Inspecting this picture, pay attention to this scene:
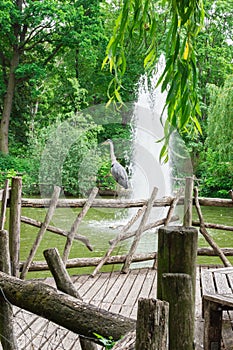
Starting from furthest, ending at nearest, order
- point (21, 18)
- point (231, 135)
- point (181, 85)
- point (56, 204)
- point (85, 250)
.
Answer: point (21, 18) → point (231, 135) → point (85, 250) → point (56, 204) → point (181, 85)

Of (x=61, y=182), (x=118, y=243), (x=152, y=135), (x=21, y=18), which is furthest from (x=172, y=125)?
(x=21, y=18)

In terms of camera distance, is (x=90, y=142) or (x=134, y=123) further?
(x=90, y=142)

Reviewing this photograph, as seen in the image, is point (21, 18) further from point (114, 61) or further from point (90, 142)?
point (114, 61)

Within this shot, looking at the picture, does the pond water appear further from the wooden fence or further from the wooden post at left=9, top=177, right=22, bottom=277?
the wooden post at left=9, top=177, right=22, bottom=277

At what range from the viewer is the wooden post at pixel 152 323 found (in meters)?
1.05

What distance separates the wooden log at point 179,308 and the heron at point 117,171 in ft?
9.94

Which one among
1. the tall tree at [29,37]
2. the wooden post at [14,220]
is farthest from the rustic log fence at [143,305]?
the tall tree at [29,37]

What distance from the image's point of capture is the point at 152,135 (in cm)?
406

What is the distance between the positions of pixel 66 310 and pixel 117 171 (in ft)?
9.72

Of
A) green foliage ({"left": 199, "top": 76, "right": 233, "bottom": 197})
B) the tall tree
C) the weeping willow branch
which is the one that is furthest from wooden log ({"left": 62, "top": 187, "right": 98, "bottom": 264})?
the tall tree

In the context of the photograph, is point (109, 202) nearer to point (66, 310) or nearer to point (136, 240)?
point (136, 240)

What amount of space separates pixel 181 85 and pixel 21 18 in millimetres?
16689

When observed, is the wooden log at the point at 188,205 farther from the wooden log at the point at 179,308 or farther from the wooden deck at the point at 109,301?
the wooden log at the point at 179,308

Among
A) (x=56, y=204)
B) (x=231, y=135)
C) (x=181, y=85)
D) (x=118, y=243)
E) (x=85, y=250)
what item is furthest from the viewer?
(x=231, y=135)
